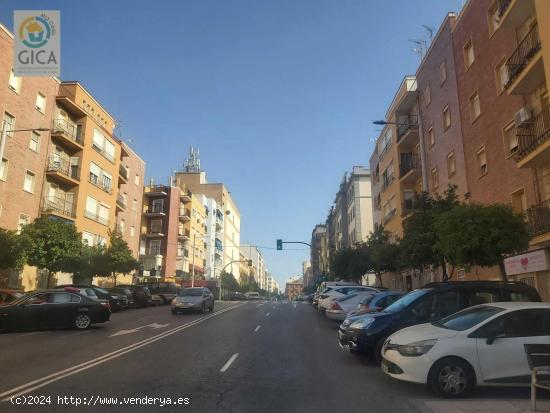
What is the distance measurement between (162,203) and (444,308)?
58.4m

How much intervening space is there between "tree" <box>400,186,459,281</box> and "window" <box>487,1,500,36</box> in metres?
7.59

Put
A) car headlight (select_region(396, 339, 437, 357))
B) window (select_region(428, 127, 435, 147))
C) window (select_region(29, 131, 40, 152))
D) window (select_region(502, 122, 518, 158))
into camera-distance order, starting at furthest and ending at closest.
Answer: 1. window (select_region(29, 131, 40, 152))
2. window (select_region(428, 127, 435, 147))
3. window (select_region(502, 122, 518, 158))
4. car headlight (select_region(396, 339, 437, 357))

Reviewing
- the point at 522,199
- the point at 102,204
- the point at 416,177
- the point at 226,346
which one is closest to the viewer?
the point at 226,346

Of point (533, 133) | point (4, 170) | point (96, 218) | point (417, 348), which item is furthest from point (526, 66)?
point (96, 218)

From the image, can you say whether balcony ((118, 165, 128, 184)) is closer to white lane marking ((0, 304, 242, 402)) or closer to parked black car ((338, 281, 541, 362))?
white lane marking ((0, 304, 242, 402))

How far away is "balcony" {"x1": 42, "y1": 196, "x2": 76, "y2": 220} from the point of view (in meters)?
33.2

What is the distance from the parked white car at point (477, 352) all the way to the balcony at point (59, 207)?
29.0 metres

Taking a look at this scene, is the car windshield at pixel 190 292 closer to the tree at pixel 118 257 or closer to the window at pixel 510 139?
the tree at pixel 118 257

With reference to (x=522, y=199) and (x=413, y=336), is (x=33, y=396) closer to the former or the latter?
(x=413, y=336)

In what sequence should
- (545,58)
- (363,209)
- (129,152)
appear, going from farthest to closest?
(363,209)
(129,152)
(545,58)

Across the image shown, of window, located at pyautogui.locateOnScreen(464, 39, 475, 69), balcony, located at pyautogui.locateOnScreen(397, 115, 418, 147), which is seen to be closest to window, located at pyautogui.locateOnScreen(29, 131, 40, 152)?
balcony, located at pyautogui.locateOnScreen(397, 115, 418, 147)

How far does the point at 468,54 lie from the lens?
25.3m

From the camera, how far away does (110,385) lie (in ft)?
26.5

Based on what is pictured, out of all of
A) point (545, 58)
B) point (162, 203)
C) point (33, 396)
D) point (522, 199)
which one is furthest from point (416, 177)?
point (162, 203)
